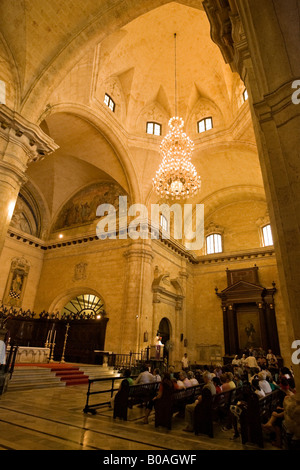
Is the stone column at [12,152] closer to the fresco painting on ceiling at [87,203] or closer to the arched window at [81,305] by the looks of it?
the fresco painting on ceiling at [87,203]

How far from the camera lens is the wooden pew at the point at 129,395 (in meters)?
4.79

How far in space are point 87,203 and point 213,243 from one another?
31.9 feet

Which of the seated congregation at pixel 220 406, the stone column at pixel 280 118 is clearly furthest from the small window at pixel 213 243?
the stone column at pixel 280 118

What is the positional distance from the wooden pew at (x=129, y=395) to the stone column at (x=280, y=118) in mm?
3036

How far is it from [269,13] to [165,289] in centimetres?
1322

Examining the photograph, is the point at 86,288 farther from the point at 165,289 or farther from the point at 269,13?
the point at 269,13

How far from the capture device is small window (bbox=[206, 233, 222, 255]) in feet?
65.7

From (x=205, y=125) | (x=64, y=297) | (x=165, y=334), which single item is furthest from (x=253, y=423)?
(x=205, y=125)

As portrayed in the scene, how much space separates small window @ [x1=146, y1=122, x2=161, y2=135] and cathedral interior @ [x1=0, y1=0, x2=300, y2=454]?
0.29 feet

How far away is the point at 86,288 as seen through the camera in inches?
615

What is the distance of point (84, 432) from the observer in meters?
3.79

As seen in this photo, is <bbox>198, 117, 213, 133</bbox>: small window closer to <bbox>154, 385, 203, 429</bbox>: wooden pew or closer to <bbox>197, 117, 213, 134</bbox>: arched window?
<bbox>197, 117, 213, 134</bbox>: arched window

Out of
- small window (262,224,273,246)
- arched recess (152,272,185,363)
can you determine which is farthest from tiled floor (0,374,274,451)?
small window (262,224,273,246)

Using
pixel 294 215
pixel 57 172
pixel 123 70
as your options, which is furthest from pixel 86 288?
pixel 294 215
